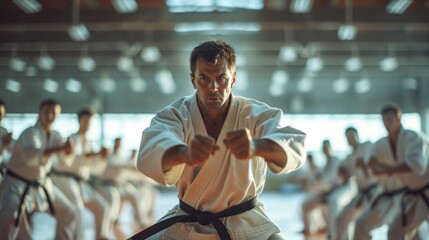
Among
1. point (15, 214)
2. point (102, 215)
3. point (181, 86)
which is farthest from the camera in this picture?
point (181, 86)

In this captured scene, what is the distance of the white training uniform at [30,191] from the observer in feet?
15.4

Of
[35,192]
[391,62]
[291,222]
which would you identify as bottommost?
[291,222]

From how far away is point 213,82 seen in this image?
2229mm

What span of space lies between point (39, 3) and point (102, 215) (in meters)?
5.55

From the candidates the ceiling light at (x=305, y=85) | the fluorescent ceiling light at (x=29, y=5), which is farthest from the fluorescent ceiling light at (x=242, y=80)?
the fluorescent ceiling light at (x=29, y=5)

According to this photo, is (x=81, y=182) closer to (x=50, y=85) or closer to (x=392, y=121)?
(x=392, y=121)

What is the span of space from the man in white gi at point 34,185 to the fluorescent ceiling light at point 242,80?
11.1 meters

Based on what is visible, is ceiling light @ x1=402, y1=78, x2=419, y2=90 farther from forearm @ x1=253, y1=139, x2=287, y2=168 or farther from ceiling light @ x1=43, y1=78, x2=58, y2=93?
forearm @ x1=253, y1=139, x2=287, y2=168

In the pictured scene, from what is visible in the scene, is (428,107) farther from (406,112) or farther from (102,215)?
(102,215)

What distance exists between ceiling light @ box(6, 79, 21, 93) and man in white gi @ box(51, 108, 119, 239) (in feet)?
41.8

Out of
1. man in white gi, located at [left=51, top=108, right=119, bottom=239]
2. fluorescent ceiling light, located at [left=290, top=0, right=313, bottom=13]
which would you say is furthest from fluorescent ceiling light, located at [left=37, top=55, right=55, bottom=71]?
fluorescent ceiling light, located at [left=290, top=0, right=313, bottom=13]

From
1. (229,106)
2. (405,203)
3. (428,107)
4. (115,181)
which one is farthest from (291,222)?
(428,107)

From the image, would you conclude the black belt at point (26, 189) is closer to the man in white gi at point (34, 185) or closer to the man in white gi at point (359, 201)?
the man in white gi at point (34, 185)

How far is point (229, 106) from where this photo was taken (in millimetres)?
2389
